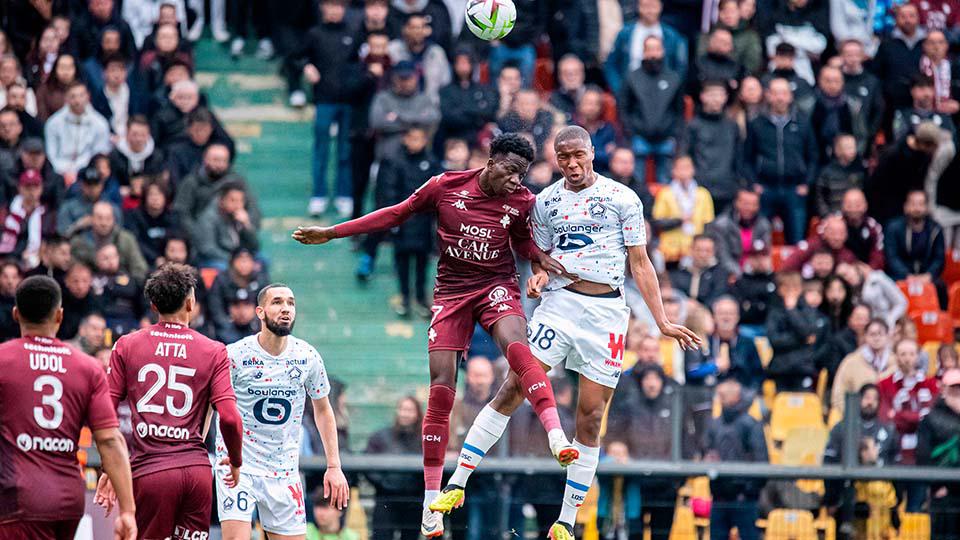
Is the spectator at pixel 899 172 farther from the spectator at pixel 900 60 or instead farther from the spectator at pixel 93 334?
the spectator at pixel 93 334

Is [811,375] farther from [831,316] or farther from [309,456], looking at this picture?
[309,456]

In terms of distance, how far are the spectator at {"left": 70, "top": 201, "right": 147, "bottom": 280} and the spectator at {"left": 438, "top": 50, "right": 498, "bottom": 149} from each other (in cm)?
369

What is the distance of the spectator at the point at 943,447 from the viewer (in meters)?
16.3

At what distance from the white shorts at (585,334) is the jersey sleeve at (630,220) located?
48 centimetres

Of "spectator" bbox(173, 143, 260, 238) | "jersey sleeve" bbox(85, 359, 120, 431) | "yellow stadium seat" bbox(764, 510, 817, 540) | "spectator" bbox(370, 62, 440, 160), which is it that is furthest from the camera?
"spectator" bbox(370, 62, 440, 160)

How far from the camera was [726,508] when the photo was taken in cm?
1606

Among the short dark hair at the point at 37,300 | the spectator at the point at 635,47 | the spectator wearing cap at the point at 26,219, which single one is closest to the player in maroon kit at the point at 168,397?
the short dark hair at the point at 37,300

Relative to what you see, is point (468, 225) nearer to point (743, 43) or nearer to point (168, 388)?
point (168, 388)

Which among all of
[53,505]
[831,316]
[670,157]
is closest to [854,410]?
[831,316]

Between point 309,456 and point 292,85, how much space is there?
750 cm

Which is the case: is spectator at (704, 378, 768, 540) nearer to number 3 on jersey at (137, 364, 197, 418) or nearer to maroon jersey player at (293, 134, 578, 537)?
maroon jersey player at (293, 134, 578, 537)

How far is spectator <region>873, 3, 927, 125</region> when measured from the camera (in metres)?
21.6

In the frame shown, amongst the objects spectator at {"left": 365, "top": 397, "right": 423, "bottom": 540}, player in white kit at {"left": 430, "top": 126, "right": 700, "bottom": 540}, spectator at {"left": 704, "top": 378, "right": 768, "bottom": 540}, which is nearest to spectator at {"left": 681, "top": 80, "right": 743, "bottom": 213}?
spectator at {"left": 704, "top": 378, "right": 768, "bottom": 540}

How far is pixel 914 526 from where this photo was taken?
637 inches
